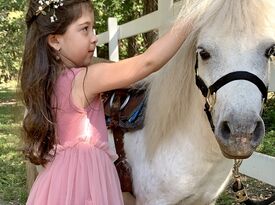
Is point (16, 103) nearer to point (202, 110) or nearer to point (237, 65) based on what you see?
point (202, 110)

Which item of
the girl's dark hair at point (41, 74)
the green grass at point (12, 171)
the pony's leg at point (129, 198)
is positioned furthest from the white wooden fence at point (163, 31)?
the green grass at point (12, 171)

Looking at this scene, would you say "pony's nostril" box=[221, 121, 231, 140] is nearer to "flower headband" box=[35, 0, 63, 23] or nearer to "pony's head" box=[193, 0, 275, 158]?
"pony's head" box=[193, 0, 275, 158]

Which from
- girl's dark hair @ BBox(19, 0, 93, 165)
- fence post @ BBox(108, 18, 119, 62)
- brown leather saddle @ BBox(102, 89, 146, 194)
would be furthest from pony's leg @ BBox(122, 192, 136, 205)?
fence post @ BBox(108, 18, 119, 62)

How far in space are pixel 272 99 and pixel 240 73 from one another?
16.9 feet

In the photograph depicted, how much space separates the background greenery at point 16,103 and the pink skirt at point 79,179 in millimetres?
472

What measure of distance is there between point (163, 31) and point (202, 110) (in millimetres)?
439

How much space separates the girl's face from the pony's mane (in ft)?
1.16

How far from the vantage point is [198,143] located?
6.64 ft

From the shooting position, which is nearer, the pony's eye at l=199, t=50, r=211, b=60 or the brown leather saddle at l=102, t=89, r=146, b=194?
the pony's eye at l=199, t=50, r=211, b=60

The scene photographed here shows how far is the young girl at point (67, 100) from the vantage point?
6.31ft

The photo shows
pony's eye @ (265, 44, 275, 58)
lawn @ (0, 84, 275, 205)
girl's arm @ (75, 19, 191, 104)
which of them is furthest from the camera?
lawn @ (0, 84, 275, 205)

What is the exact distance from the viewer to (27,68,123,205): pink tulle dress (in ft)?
6.37

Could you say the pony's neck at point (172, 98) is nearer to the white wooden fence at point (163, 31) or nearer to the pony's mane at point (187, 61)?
the pony's mane at point (187, 61)

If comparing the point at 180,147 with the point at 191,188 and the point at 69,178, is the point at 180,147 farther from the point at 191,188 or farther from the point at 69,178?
Answer: the point at 69,178
